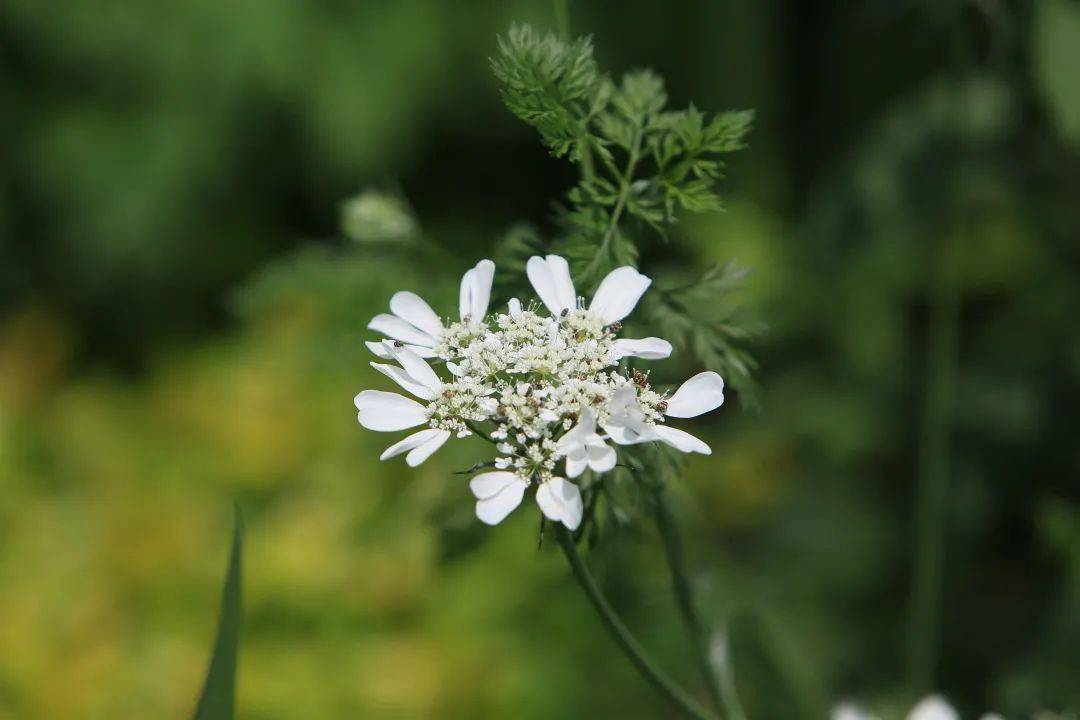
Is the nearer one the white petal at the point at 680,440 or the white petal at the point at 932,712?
the white petal at the point at 680,440

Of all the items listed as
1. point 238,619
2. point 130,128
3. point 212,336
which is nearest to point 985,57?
point 238,619

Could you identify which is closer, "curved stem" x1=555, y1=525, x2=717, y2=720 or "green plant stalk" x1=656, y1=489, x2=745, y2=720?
"curved stem" x1=555, y1=525, x2=717, y2=720

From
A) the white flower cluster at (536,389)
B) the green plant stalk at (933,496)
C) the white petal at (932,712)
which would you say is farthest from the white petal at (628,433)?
the green plant stalk at (933,496)

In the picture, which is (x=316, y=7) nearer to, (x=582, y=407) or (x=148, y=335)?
(x=148, y=335)

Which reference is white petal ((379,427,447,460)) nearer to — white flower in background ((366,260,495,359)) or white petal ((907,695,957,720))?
white flower in background ((366,260,495,359))

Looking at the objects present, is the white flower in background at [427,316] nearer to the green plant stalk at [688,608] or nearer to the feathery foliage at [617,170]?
the feathery foliage at [617,170]

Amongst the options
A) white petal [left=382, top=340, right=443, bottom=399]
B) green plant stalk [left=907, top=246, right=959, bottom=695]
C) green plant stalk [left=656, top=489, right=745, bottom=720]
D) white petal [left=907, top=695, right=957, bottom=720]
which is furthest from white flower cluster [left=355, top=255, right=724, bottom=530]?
green plant stalk [left=907, top=246, right=959, bottom=695]

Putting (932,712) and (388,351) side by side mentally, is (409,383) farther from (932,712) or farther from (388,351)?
(932,712)
